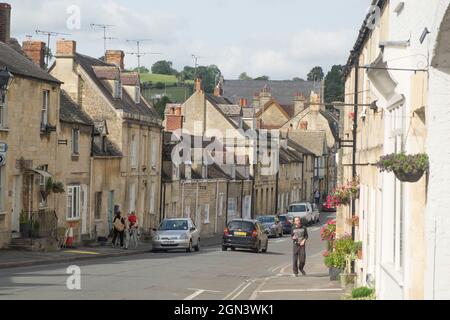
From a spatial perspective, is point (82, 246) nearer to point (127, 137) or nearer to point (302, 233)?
point (127, 137)

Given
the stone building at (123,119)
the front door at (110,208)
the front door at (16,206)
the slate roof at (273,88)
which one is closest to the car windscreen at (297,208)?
the stone building at (123,119)

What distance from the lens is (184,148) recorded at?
5662cm

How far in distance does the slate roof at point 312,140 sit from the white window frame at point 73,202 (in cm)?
5782

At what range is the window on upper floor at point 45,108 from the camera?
36.6 meters

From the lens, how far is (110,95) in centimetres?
4678

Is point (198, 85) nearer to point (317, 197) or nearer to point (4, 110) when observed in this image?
point (317, 197)

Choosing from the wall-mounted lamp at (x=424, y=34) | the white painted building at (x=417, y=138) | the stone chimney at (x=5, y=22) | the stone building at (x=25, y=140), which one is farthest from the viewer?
the stone chimney at (x=5, y=22)

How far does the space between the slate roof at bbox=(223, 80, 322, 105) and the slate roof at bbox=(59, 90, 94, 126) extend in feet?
321

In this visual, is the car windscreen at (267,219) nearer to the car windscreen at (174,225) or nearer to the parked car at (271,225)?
the parked car at (271,225)

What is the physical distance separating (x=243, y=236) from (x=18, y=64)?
12.8 metres

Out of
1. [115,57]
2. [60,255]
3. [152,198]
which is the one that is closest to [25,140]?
[60,255]

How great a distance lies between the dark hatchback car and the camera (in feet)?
136

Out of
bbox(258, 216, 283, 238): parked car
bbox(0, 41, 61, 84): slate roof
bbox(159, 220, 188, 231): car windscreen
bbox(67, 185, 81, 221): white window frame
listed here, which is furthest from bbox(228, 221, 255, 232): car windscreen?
bbox(258, 216, 283, 238): parked car

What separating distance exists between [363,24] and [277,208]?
59671mm
